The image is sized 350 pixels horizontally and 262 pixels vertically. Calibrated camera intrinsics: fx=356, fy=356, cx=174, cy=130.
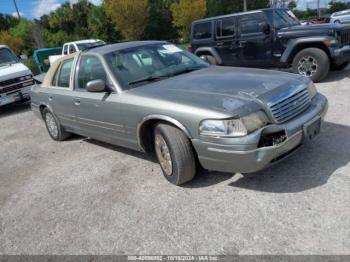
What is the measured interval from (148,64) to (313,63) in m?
4.91

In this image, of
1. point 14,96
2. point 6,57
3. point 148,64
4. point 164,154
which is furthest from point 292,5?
point 164,154

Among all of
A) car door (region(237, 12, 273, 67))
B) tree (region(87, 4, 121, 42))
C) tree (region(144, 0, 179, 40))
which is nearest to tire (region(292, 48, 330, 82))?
car door (region(237, 12, 273, 67))

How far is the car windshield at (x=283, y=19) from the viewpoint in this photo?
883cm

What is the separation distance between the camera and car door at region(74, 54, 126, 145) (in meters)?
4.47

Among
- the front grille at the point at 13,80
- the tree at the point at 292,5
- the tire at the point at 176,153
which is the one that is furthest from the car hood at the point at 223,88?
the tree at the point at 292,5

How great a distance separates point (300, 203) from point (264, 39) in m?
6.38

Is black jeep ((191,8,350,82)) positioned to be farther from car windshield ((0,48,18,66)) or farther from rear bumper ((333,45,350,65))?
car windshield ((0,48,18,66))

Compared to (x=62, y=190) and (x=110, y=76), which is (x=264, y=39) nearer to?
(x=110, y=76)

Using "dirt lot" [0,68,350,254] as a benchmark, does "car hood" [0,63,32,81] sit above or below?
above

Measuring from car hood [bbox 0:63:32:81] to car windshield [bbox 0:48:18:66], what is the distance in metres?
0.23

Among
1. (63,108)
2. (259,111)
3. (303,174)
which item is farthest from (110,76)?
(303,174)

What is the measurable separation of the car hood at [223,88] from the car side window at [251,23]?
4.99m

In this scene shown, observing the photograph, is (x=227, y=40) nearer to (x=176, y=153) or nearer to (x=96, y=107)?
(x=96, y=107)

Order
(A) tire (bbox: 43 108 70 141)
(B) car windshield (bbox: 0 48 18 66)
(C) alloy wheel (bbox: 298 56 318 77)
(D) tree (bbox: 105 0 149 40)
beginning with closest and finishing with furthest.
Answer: (A) tire (bbox: 43 108 70 141) → (C) alloy wheel (bbox: 298 56 318 77) → (B) car windshield (bbox: 0 48 18 66) → (D) tree (bbox: 105 0 149 40)
